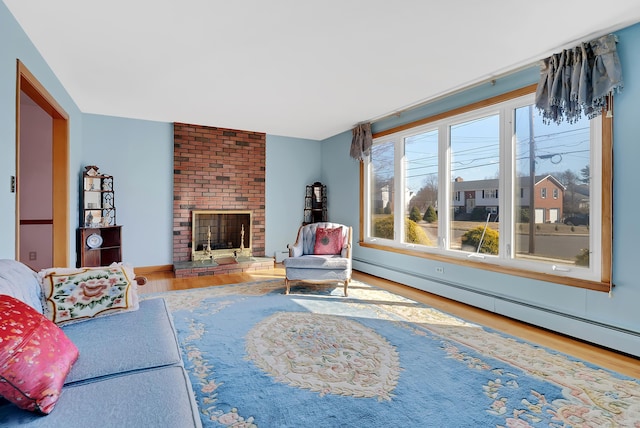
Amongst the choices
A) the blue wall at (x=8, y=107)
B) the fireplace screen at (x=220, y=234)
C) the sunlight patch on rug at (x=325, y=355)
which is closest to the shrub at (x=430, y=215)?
the sunlight patch on rug at (x=325, y=355)

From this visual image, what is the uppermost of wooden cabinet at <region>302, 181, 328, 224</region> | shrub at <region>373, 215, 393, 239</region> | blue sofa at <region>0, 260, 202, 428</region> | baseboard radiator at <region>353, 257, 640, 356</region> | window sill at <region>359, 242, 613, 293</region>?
wooden cabinet at <region>302, 181, 328, 224</region>

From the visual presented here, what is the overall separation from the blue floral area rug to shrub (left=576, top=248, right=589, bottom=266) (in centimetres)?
85

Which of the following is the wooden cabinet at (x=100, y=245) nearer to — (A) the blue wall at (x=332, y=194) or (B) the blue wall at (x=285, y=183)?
(A) the blue wall at (x=332, y=194)

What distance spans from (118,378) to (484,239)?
3459 mm

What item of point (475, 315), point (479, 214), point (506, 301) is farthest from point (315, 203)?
point (506, 301)

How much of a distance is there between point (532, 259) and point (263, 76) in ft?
10.5

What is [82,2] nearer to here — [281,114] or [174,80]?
[174,80]

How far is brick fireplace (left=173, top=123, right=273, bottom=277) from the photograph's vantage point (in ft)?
17.0

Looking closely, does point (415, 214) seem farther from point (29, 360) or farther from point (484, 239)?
point (29, 360)

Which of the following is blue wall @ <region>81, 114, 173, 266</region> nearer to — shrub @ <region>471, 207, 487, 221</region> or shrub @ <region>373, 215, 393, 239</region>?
shrub @ <region>373, 215, 393, 239</region>

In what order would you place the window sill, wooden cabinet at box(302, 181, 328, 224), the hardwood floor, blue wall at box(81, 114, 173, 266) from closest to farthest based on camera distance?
the hardwood floor → the window sill → blue wall at box(81, 114, 173, 266) → wooden cabinet at box(302, 181, 328, 224)

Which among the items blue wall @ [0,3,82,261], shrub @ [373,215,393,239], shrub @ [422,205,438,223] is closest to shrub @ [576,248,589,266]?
shrub @ [422,205,438,223]

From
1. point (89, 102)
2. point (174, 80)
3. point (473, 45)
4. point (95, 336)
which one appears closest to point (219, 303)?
point (95, 336)

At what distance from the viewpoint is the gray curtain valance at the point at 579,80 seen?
2.38 m
